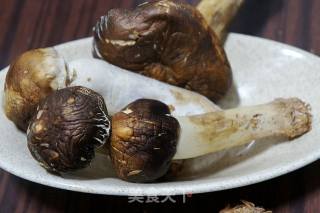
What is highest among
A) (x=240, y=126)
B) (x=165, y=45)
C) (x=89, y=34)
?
(x=165, y=45)

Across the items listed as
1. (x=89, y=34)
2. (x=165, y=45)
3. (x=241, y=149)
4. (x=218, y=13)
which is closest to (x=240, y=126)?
(x=241, y=149)

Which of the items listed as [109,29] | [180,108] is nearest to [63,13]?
[109,29]

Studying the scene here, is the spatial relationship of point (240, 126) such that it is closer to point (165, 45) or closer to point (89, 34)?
point (165, 45)

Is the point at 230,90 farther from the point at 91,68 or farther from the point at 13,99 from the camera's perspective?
the point at 13,99

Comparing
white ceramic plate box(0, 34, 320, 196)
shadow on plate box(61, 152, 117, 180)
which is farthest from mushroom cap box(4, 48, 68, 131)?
shadow on plate box(61, 152, 117, 180)

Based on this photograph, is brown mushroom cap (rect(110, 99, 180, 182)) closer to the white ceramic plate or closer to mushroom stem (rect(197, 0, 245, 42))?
the white ceramic plate

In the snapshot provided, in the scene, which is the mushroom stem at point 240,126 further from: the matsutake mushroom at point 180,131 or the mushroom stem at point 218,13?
the mushroom stem at point 218,13

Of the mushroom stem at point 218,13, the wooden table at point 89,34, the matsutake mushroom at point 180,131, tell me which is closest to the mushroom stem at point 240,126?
the matsutake mushroom at point 180,131
